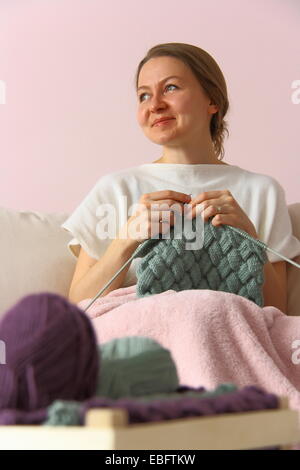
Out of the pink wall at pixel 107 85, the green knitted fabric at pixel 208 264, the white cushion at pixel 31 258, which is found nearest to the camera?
the green knitted fabric at pixel 208 264

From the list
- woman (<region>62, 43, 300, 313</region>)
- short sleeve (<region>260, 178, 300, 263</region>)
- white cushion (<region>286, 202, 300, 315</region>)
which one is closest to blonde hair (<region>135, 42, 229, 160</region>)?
woman (<region>62, 43, 300, 313</region>)

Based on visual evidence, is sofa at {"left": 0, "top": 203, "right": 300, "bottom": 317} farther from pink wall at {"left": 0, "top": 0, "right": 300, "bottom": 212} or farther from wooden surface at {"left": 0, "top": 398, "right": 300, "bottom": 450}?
A: wooden surface at {"left": 0, "top": 398, "right": 300, "bottom": 450}

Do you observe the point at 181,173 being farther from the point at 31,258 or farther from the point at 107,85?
the point at 107,85

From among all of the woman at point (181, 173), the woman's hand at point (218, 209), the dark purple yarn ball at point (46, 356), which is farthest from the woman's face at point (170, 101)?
the dark purple yarn ball at point (46, 356)

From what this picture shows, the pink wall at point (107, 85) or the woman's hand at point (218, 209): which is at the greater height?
the pink wall at point (107, 85)

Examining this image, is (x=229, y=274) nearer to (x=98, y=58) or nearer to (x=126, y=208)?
(x=126, y=208)

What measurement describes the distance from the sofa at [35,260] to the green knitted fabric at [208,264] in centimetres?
27

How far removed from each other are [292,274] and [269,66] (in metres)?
0.74

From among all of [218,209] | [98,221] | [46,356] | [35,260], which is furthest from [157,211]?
[46,356]

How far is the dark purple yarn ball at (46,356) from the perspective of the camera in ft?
2.12

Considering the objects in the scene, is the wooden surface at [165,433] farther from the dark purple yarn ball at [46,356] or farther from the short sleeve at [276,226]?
the short sleeve at [276,226]

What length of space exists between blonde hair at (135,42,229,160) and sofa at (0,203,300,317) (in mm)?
296

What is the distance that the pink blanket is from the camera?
106cm

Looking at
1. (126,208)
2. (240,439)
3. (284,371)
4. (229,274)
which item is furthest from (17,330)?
(126,208)
